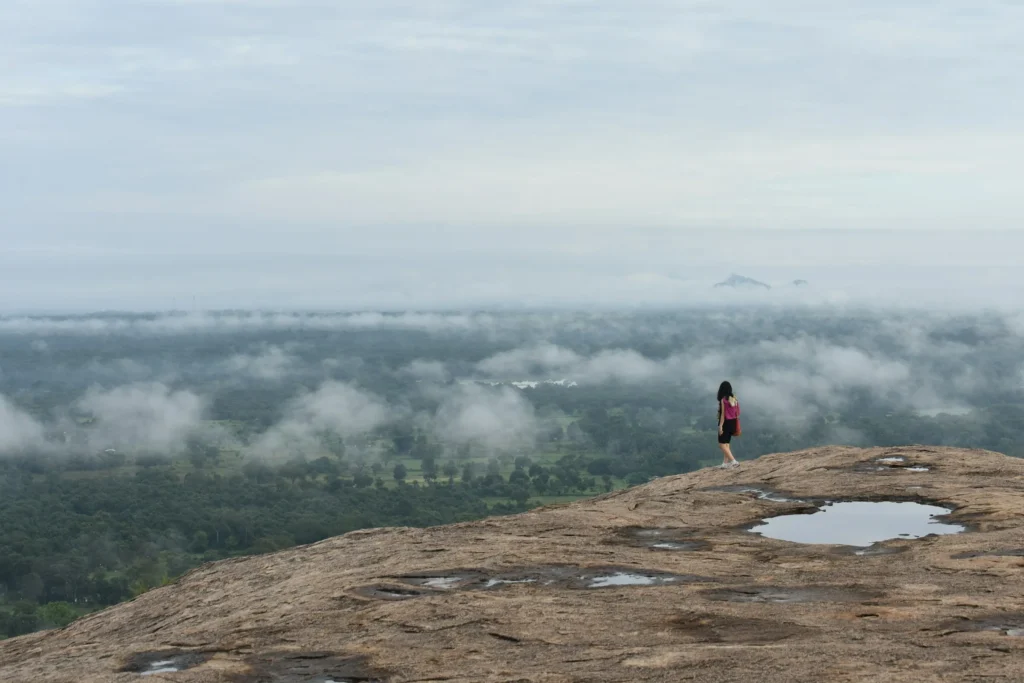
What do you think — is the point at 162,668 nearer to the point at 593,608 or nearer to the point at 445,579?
the point at 445,579

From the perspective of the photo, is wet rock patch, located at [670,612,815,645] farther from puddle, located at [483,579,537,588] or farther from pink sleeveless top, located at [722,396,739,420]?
pink sleeveless top, located at [722,396,739,420]

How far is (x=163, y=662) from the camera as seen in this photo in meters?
15.1

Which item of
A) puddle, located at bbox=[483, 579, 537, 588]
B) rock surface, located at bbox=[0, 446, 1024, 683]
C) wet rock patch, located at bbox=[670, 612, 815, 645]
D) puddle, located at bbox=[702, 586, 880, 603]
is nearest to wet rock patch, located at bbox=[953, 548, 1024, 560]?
rock surface, located at bbox=[0, 446, 1024, 683]

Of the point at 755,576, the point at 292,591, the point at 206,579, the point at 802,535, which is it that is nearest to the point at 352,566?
the point at 292,591

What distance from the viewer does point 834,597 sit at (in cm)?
1559

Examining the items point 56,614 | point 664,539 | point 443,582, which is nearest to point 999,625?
point 664,539

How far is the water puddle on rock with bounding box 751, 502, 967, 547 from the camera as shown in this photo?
20.3 m

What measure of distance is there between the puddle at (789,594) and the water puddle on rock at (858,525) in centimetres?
395

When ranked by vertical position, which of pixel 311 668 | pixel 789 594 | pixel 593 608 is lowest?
pixel 311 668

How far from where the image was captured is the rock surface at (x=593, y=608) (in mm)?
12844

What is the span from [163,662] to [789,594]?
1014 cm

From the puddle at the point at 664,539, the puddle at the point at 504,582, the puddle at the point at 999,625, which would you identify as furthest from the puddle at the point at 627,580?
the puddle at the point at 999,625

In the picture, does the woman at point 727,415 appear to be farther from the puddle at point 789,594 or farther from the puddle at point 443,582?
the puddle at point 443,582

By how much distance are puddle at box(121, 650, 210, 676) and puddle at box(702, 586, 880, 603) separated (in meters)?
8.28
